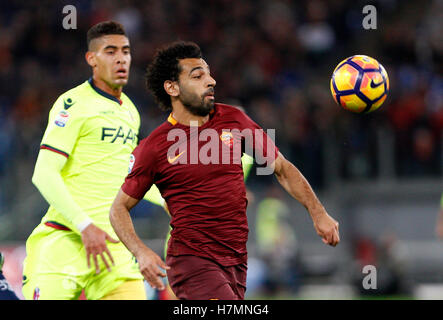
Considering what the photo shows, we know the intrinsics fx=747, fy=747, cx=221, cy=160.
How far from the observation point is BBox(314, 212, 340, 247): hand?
5.22 metres

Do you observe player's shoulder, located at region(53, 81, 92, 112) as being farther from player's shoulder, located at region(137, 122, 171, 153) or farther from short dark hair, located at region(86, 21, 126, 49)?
player's shoulder, located at region(137, 122, 171, 153)

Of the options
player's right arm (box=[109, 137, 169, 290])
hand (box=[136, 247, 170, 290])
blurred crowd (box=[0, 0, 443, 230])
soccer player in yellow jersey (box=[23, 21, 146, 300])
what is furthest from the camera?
blurred crowd (box=[0, 0, 443, 230])

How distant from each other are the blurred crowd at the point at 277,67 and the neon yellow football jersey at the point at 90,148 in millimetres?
8962

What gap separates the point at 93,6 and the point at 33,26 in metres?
1.70

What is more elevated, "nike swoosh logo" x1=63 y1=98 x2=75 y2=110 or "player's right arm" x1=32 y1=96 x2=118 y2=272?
"nike swoosh logo" x1=63 y1=98 x2=75 y2=110

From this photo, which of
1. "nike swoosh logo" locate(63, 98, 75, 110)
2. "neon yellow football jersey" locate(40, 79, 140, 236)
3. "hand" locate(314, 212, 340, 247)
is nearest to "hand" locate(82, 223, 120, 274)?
"neon yellow football jersey" locate(40, 79, 140, 236)

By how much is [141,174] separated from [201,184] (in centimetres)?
43

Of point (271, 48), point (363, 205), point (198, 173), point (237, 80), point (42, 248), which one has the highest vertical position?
point (271, 48)

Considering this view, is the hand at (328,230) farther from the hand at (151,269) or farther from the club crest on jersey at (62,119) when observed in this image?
the club crest on jersey at (62,119)

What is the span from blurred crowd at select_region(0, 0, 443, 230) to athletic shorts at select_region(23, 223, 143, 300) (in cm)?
919

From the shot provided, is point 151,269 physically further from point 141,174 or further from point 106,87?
point 106,87

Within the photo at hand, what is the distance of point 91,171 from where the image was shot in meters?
6.18

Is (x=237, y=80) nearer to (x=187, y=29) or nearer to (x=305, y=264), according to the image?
(x=187, y=29)
